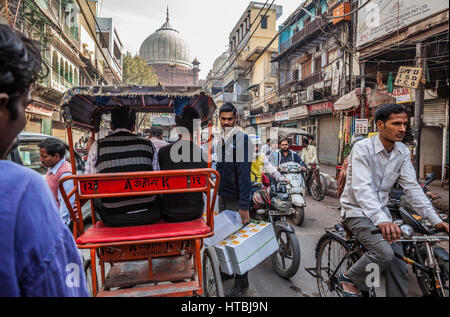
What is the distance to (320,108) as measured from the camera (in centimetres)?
1736

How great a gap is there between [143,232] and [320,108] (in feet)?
54.4

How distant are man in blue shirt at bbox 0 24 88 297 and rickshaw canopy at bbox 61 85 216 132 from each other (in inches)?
79.7

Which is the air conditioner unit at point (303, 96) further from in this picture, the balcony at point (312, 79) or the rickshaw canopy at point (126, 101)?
the rickshaw canopy at point (126, 101)

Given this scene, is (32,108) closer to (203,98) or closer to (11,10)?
(11,10)

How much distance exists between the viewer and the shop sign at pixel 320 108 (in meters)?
16.4

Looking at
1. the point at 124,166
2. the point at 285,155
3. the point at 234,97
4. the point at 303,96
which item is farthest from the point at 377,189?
the point at 234,97

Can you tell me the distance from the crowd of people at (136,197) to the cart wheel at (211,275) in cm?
38

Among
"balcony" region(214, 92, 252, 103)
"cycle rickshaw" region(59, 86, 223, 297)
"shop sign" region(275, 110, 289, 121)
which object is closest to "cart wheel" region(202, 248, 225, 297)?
"cycle rickshaw" region(59, 86, 223, 297)

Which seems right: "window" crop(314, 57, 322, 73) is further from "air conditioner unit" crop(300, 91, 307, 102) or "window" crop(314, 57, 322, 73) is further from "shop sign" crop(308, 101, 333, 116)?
"shop sign" crop(308, 101, 333, 116)

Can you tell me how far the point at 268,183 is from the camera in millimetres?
5188

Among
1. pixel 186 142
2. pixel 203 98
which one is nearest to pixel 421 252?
pixel 186 142

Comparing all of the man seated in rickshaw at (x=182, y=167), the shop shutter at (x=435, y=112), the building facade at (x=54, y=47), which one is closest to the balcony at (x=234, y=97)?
the building facade at (x=54, y=47)

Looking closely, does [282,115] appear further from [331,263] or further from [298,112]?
[331,263]
